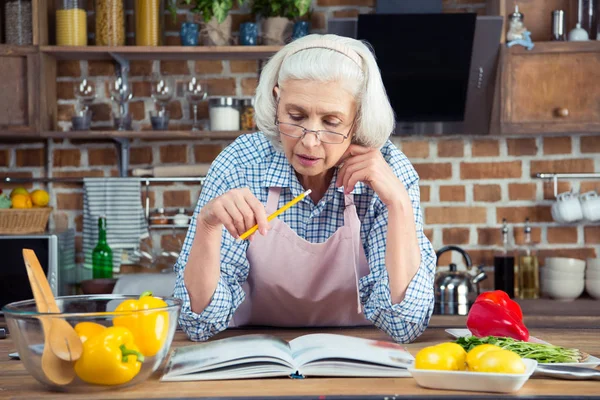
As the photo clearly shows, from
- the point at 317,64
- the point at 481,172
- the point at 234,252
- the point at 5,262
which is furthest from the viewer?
the point at 481,172

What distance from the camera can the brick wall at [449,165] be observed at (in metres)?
3.35

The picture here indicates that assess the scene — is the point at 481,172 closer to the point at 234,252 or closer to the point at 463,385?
the point at 234,252

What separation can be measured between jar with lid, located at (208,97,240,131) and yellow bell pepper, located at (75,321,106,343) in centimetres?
212

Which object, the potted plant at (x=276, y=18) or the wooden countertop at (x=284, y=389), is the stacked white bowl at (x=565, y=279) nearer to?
the potted plant at (x=276, y=18)

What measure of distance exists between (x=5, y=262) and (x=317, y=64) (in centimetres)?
181

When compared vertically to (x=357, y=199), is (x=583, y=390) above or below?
below

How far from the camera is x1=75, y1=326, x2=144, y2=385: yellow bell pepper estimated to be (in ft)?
3.49

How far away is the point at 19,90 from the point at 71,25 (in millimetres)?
332

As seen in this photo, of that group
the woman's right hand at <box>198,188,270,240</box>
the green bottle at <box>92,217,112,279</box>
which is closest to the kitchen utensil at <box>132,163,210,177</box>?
the green bottle at <box>92,217,112,279</box>

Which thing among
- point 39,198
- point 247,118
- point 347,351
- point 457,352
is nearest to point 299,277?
point 347,351

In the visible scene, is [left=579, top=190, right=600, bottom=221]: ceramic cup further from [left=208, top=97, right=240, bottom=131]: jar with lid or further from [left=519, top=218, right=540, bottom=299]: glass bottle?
[left=208, top=97, right=240, bottom=131]: jar with lid

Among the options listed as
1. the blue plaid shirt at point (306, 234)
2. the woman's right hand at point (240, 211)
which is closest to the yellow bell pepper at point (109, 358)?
the woman's right hand at point (240, 211)

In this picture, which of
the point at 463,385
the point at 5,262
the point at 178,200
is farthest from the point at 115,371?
the point at 178,200

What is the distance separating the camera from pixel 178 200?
3369 mm
